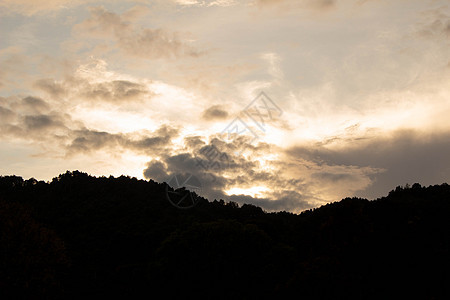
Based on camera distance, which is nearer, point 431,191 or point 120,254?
point 431,191

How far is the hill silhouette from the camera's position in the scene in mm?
31797

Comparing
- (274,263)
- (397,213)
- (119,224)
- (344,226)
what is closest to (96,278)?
(119,224)

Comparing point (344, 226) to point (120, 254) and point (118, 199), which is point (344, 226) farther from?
point (118, 199)

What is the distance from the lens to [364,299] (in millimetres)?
29656

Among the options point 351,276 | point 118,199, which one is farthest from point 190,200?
point 351,276

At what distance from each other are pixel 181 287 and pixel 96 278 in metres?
23.9

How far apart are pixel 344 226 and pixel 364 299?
35.2ft

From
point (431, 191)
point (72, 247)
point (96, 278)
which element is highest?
point (431, 191)

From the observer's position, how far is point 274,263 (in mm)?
46125

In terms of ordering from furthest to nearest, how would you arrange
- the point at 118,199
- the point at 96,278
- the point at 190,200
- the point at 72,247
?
the point at 190,200 < the point at 118,199 < the point at 72,247 < the point at 96,278

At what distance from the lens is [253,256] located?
47.7m

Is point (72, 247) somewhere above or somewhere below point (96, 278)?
above

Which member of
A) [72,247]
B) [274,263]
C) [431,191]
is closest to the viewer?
[274,263]

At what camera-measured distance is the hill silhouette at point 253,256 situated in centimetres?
3180
